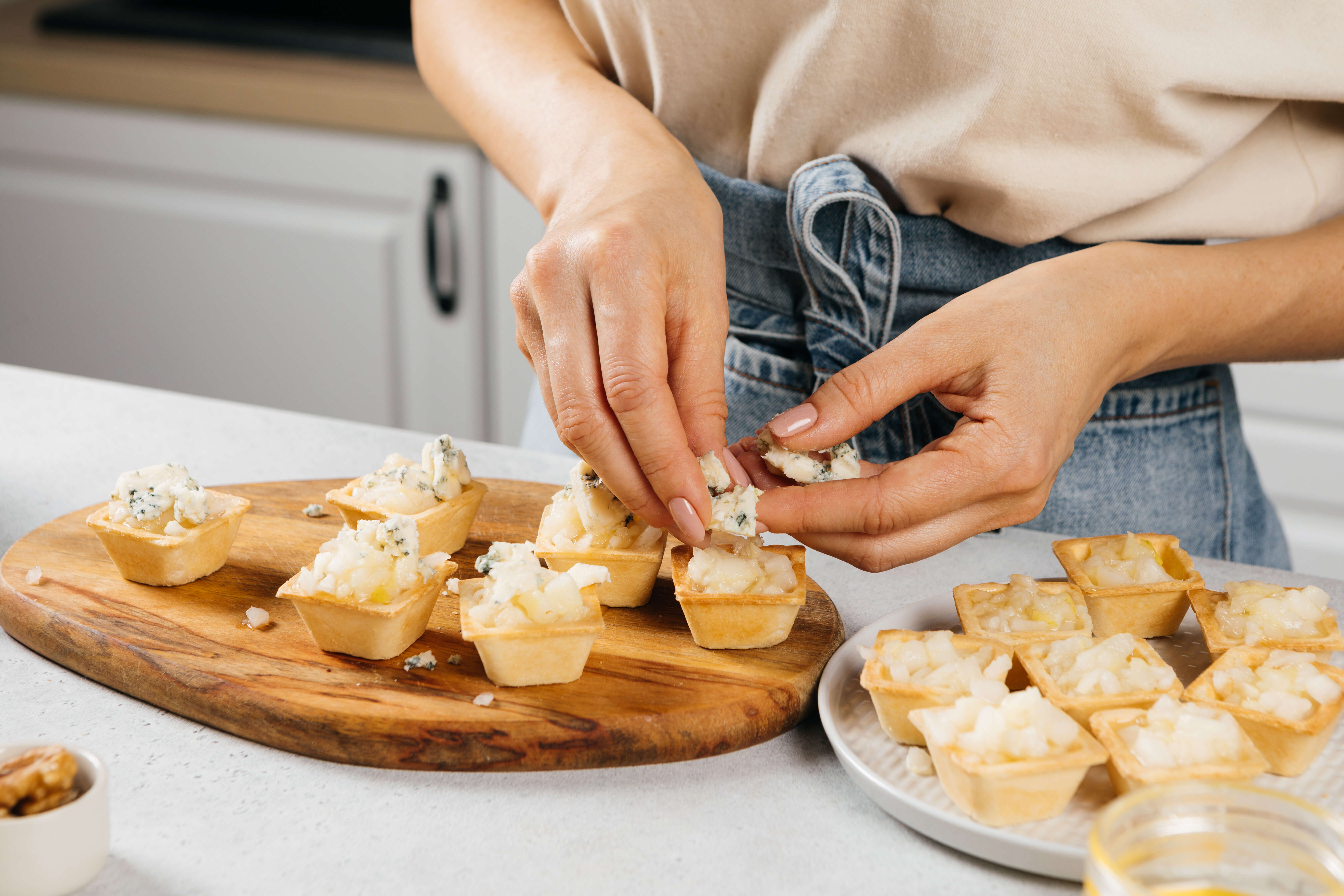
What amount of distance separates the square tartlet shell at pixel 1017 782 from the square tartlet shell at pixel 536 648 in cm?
41

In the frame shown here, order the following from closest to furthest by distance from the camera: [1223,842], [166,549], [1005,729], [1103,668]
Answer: [1223,842] < [1005,729] < [1103,668] < [166,549]

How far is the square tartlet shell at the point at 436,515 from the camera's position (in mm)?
1586

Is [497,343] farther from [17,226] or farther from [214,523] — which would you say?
[214,523]

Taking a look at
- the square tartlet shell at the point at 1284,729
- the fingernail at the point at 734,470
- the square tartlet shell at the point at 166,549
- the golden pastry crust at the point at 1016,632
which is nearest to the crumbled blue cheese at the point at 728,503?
the fingernail at the point at 734,470

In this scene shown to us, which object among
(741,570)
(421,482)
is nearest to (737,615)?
(741,570)

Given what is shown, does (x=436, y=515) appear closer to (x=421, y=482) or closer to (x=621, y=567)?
(x=421, y=482)

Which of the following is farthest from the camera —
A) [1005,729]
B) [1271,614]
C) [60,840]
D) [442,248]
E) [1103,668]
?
[442,248]

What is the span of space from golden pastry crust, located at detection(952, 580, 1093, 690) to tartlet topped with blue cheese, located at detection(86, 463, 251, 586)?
923mm

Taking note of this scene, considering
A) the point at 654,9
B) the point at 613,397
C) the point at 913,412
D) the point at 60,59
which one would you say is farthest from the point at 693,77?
the point at 60,59

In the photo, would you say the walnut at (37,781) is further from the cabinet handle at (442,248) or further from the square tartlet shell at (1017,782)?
the cabinet handle at (442,248)

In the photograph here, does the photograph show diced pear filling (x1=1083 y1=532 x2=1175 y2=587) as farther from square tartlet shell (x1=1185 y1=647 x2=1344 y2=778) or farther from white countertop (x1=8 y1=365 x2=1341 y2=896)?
white countertop (x1=8 y1=365 x2=1341 y2=896)

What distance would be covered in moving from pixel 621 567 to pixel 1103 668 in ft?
1.88

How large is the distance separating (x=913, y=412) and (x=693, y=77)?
1.95 ft

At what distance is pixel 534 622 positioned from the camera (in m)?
1.29
